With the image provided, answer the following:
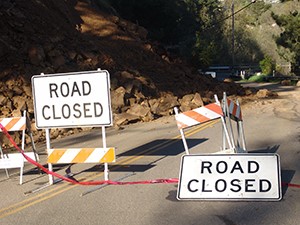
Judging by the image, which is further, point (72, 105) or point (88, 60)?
point (88, 60)

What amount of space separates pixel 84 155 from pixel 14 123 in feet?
5.93

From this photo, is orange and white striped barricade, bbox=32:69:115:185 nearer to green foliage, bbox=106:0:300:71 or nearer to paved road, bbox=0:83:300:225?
paved road, bbox=0:83:300:225

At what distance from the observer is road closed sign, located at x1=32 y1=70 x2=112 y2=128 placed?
848 centimetres

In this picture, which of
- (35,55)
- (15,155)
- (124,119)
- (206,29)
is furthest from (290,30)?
(15,155)

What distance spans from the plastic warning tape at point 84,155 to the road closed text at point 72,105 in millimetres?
594

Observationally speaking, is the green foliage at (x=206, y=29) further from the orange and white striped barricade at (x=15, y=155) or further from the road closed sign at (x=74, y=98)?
the road closed sign at (x=74, y=98)

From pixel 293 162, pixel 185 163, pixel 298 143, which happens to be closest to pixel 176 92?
pixel 298 143

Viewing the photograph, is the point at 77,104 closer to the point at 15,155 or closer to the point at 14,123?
the point at 14,123

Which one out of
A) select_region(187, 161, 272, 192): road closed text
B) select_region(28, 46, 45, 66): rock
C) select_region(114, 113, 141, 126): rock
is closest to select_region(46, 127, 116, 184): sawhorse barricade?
select_region(187, 161, 272, 192): road closed text

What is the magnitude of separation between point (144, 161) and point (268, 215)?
464 cm

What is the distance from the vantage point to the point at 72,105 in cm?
861

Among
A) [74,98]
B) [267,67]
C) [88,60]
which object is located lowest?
[267,67]

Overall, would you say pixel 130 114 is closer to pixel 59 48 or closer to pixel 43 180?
pixel 59 48

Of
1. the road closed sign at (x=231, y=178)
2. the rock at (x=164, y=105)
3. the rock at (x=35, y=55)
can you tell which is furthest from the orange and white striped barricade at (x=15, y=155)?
the rock at (x=164, y=105)
